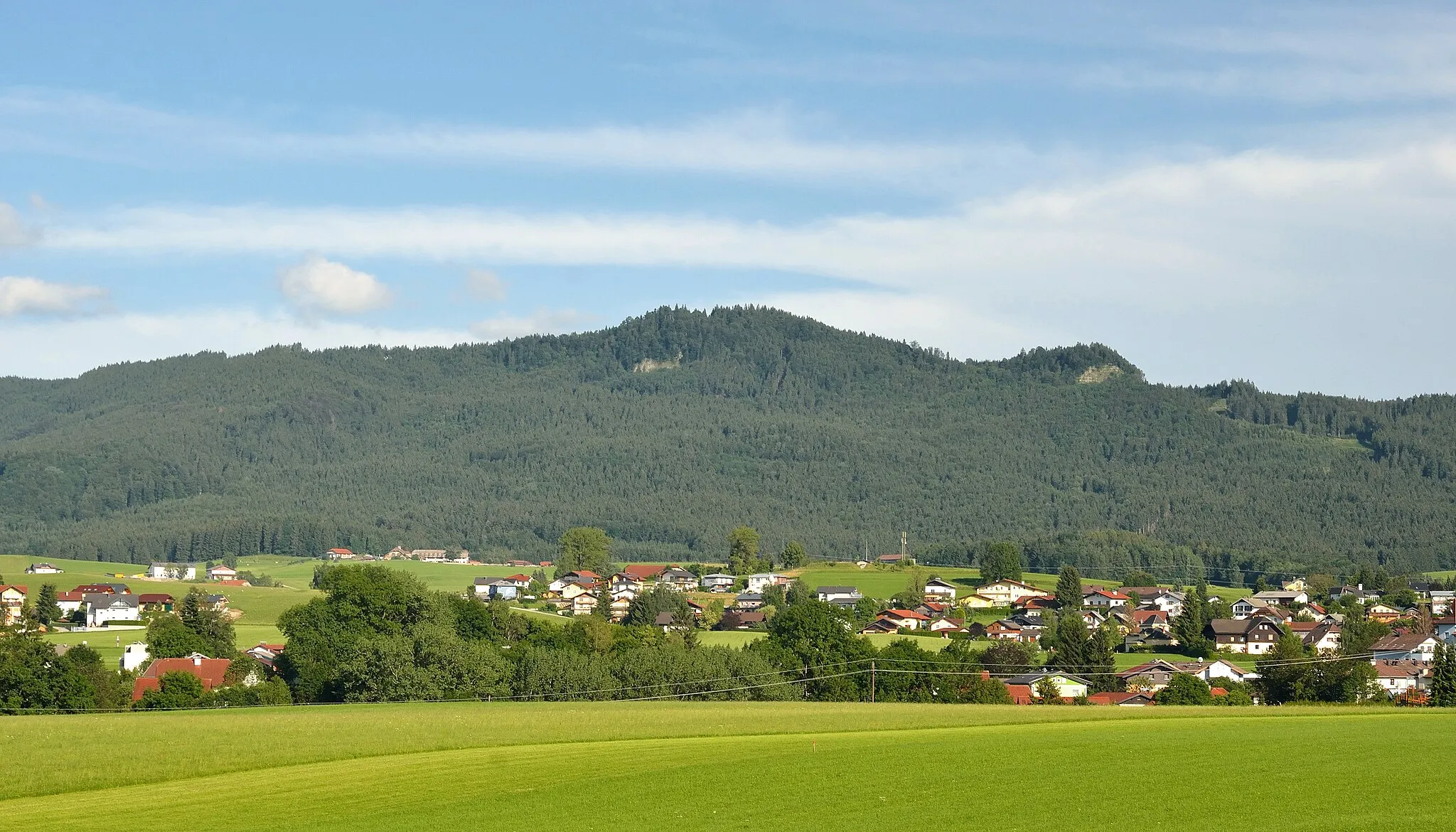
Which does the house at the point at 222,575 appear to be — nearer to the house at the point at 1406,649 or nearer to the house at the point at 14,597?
the house at the point at 14,597

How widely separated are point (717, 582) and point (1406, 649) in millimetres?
78951

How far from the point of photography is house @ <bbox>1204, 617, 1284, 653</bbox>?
113 metres

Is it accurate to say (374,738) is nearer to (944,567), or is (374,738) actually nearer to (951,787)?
→ (951,787)

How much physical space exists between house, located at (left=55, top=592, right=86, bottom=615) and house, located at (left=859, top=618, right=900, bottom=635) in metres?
63.4

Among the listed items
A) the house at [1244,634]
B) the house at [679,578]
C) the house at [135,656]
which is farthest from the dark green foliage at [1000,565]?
the house at [135,656]

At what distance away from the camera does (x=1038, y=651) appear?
10462 centimetres

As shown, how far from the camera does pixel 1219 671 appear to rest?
93438 mm

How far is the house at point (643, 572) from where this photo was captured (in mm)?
178125

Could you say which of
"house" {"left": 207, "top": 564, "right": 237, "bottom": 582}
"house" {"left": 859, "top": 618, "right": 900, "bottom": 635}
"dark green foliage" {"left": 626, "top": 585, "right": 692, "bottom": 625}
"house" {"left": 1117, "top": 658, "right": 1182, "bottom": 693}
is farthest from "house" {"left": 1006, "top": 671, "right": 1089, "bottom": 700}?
"house" {"left": 207, "top": 564, "right": 237, "bottom": 582}

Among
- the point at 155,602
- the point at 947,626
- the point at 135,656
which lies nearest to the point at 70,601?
the point at 155,602

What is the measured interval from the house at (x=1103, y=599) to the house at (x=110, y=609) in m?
79.3

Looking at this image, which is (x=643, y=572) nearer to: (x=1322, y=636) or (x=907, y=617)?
(x=907, y=617)

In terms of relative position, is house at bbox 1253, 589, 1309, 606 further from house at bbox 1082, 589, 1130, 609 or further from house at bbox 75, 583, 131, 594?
house at bbox 75, 583, 131, 594

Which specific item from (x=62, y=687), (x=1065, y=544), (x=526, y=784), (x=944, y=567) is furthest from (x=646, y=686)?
(x=1065, y=544)
